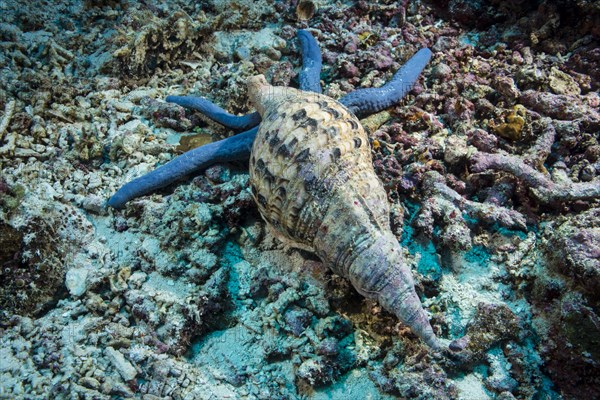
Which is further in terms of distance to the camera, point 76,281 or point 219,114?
point 219,114

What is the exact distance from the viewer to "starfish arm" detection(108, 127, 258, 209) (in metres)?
3.58

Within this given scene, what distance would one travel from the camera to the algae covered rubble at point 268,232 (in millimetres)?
2662

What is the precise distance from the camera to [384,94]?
156 inches

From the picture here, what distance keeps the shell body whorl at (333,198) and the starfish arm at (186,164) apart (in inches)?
29.3

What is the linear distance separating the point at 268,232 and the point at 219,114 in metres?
1.38

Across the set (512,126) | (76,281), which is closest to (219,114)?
(76,281)

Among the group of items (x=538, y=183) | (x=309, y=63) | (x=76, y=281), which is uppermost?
(x=538, y=183)

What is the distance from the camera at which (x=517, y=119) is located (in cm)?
363

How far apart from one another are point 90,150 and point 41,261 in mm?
1258

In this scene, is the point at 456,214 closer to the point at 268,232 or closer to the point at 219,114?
the point at 268,232

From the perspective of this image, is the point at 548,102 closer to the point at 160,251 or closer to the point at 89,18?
the point at 160,251

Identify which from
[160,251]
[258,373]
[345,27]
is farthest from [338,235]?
[345,27]

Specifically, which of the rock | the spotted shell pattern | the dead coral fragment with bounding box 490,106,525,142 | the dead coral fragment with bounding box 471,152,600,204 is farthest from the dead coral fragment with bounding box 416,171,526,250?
the rock

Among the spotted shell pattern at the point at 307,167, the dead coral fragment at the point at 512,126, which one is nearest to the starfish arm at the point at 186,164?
the spotted shell pattern at the point at 307,167
